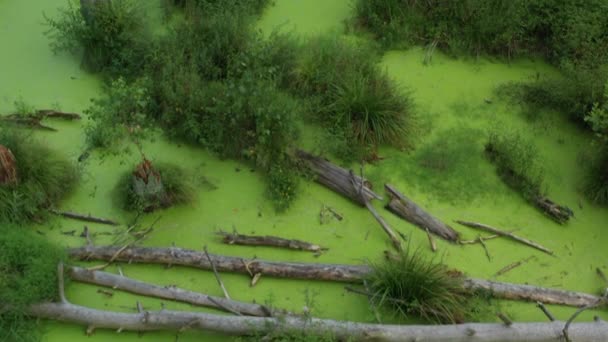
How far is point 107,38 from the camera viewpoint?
652 cm

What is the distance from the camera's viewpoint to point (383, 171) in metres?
5.94

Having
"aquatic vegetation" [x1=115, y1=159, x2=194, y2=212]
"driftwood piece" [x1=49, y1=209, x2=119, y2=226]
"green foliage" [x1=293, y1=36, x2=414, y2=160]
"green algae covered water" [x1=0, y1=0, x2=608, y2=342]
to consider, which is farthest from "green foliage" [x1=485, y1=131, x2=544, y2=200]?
"driftwood piece" [x1=49, y1=209, x2=119, y2=226]

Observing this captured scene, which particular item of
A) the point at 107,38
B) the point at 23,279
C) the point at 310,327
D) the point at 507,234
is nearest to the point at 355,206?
the point at 507,234

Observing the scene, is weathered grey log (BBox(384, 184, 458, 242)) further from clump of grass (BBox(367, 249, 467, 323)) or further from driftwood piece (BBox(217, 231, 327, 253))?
driftwood piece (BBox(217, 231, 327, 253))

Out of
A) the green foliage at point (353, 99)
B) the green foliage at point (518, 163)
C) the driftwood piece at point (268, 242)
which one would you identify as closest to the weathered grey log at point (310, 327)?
the driftwood piece at point (268, 242)

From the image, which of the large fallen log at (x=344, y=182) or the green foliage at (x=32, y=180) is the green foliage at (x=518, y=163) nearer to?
the large fallen log at (x=344, y=182)

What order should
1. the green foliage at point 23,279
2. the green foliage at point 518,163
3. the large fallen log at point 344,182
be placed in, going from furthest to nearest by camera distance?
the green foliage at point 518,163 < the large fallen log at point 344,182 < the green foliage at point 23,279

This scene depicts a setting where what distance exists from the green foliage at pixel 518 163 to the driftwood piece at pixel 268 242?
1.87m

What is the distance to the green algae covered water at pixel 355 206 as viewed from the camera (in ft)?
16.4

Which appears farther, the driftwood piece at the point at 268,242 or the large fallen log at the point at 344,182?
the large fallen log at the point at 344,182

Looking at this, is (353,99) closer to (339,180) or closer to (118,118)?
(339,180)

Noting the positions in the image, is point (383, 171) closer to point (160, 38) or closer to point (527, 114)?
point (527, 114)

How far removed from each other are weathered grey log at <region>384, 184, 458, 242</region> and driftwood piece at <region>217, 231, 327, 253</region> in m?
0.77

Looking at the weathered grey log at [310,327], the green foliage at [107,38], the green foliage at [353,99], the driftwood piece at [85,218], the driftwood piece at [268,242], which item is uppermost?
the green foliage at [107,38]
